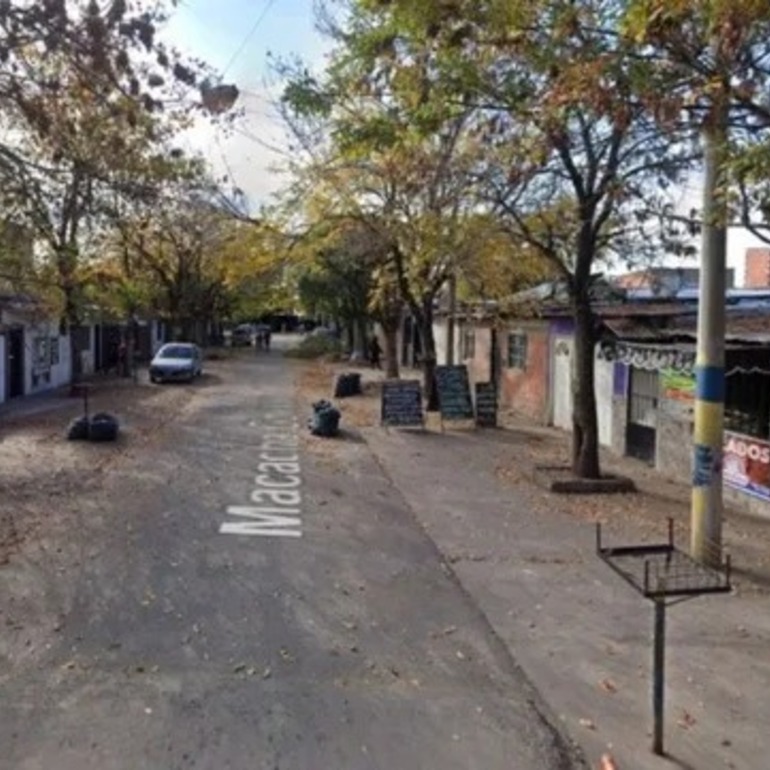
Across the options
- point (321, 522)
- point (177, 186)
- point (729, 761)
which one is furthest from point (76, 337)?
point (729, 761)

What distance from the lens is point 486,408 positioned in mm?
21328

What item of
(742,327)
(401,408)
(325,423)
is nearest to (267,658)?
(742,327)

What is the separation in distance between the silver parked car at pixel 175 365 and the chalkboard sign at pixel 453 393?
51.5 ft

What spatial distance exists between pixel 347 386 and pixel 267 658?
74.5 ft

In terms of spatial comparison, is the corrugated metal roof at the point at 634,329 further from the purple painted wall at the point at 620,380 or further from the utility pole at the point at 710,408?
the utility pole at the point at 710,408

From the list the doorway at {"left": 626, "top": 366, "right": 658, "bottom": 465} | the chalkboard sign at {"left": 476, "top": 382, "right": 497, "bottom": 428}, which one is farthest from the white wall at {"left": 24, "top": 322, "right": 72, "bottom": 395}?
the doorway at {"left": 626, "top": 366, "right": 658, "bottom": 465}

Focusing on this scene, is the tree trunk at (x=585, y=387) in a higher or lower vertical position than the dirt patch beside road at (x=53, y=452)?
higher

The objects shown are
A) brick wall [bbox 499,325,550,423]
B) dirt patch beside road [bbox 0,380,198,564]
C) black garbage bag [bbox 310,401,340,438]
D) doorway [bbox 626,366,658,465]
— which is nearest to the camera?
dirt patch beside road [bbox 0,380,198,564]

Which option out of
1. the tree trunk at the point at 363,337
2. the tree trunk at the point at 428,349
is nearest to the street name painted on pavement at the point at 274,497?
the tree trunk at the point at 428,349

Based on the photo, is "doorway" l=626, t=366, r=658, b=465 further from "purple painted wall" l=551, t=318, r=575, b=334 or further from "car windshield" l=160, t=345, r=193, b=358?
"car windshield" l=160, t=345, r=193, b=358

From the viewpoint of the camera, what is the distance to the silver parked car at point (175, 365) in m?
33.6

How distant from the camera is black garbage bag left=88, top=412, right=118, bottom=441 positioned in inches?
690

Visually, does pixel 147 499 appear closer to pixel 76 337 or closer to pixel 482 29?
pixel 482 29

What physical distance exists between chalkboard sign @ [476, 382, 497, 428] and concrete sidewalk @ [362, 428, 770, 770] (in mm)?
8385
